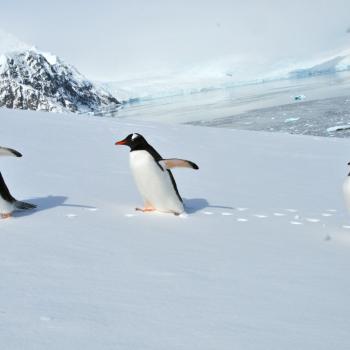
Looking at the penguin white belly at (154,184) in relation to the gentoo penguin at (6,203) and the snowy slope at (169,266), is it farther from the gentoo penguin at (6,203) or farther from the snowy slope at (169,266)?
the gentoo penguin at (6,203)

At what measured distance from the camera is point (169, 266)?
2.79m

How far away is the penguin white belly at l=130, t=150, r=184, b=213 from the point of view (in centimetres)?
443

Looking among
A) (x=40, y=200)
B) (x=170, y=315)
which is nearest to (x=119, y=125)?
(x=40, y=200)

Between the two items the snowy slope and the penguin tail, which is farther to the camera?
the penguin tail

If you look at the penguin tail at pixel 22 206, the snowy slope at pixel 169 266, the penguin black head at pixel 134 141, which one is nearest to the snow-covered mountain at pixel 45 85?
the snowy slope at pixel 169 266

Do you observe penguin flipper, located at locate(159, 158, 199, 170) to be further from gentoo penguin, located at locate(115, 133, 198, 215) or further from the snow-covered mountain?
the snow-covered mountain

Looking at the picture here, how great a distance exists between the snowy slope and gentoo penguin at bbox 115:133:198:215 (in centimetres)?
26

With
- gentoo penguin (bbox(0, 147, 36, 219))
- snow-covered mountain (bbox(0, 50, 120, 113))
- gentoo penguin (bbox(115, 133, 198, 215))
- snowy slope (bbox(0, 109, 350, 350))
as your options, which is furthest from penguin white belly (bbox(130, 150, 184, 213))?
snow-covered mountain (bbox(0, 50, 120, 113))

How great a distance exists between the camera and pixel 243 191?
6.66 m

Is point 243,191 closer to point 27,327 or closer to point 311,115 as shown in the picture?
point 27,327

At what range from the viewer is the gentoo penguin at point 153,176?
4426 millimetres

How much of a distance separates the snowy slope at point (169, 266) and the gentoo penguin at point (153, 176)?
0.26m

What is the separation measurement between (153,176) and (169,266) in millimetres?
1729

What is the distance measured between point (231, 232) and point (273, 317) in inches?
72.7
